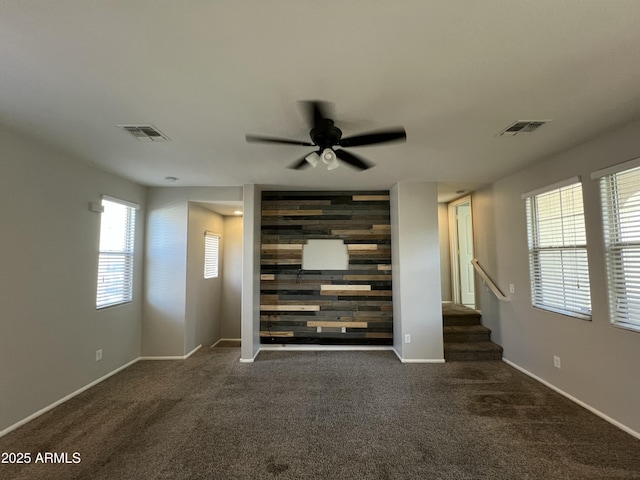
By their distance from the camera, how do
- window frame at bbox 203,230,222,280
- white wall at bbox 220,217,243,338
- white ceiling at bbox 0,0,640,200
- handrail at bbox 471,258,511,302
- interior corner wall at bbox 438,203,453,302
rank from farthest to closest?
white wall at bbox 220,217,243,338, interior corner wall at bbox 438,203,453,302, window frame at bbox 203,230,222,280, handrail at bbox 471,258,511,302, white ceiling at bbox 0,0,640,200

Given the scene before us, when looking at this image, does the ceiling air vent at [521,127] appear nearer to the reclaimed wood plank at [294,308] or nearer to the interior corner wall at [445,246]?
the interior corner wall at [445,246]

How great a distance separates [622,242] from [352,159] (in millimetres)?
2533

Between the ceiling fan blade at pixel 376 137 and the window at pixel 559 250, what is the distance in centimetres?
232

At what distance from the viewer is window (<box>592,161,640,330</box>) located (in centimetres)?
237

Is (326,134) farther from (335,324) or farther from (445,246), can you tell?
(445,246)

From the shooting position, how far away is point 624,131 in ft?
7.96

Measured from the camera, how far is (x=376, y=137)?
6.37 feet

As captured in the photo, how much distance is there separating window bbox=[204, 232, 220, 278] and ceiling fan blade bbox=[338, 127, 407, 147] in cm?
392

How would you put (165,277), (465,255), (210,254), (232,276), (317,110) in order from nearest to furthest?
1. (317,110)
2. (165,277)
3. (210,254)
4. (465,255)
5. (232,276)

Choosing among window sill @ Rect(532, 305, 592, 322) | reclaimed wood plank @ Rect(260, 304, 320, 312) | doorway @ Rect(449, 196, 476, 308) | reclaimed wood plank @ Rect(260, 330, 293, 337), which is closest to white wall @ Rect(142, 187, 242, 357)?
reclaimed wood plank @ Rect(260, 330, 293, 337)

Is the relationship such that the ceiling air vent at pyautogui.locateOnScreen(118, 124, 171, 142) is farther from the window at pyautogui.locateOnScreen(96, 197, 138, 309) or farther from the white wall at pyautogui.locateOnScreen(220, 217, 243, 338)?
the white wall at pyautogui.locateOnScreen(220, 217, 243, 338)

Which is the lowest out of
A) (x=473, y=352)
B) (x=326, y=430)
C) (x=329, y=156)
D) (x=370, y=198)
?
(x=326, y=430)

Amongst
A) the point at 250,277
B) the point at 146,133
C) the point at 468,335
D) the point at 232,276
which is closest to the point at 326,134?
the point at 146,133

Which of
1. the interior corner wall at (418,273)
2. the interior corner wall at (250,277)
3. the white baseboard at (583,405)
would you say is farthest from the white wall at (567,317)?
the interior corner wall at (250,277)
